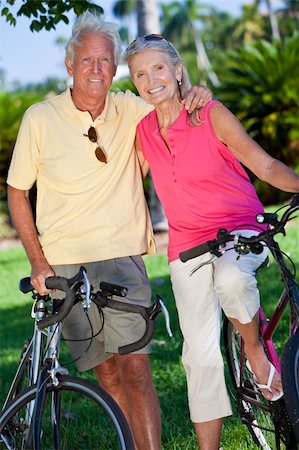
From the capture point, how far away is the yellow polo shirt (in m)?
4.65

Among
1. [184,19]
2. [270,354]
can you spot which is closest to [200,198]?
[270,354]

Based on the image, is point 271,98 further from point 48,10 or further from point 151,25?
point 48,10

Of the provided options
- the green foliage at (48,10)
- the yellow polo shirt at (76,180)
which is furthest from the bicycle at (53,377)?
the green foliage at (48,10)

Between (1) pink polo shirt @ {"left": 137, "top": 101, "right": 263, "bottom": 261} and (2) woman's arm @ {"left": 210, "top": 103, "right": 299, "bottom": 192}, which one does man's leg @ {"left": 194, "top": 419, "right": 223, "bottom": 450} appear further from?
(2) woman's arm @ {"left": 210, "top": 103, "right": 299, "bottom": 192}

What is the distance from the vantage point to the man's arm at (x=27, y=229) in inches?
180

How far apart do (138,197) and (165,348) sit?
3253mm

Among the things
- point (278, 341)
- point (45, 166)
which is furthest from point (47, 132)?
point (278, 341)

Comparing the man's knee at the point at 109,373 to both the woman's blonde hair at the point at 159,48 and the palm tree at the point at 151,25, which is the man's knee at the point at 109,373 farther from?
the palm tree at the point at 151,25

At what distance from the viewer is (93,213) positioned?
466 centimetres

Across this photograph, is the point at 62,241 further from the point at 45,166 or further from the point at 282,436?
the point at 282,436

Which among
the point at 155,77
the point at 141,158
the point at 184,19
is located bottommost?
the point at 141,158

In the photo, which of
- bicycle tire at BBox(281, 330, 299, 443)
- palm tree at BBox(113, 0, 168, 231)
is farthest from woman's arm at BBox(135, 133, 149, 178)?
palm tree at BBox(113, 0, 168, 231)

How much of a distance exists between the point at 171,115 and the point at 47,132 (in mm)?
580

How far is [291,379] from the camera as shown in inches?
151
